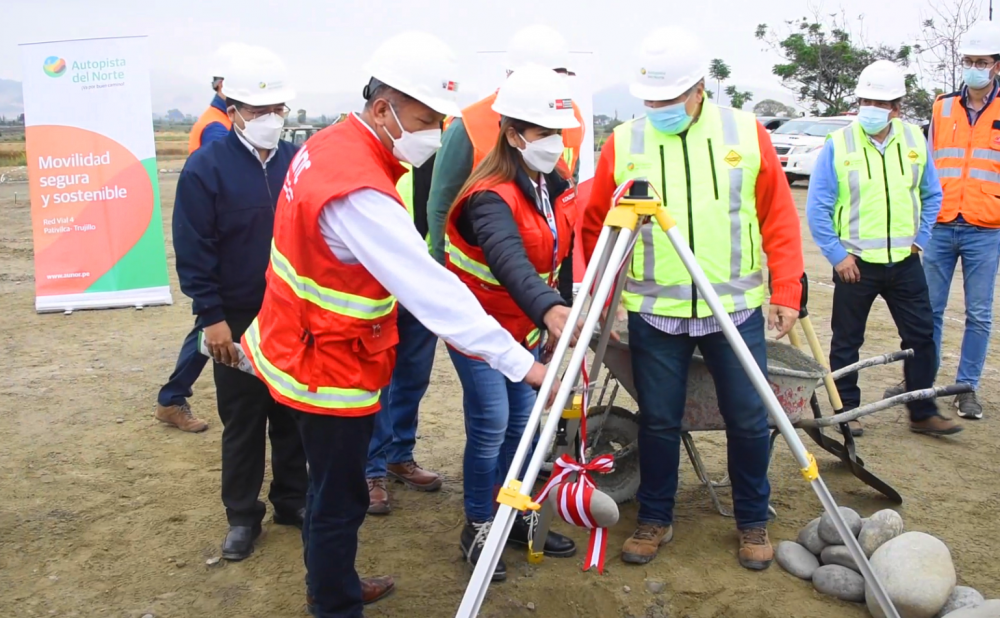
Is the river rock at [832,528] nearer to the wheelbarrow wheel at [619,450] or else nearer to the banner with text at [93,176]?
the wheelbarrow wheel at [619,450]

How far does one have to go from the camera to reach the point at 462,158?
12.6 feet

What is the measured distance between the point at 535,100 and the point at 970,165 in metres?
3.66

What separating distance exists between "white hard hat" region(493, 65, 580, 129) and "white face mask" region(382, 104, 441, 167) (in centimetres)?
56

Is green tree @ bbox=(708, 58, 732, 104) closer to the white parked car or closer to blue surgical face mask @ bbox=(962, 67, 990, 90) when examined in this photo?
the white parked car

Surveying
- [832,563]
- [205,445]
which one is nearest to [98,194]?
[205,445]

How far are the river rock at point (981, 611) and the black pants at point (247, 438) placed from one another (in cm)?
261

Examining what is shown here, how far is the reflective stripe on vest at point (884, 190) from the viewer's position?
5.09m

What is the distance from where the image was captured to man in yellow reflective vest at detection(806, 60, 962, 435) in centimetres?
509

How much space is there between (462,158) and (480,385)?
3.28 feet

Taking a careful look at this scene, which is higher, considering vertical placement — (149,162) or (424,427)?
(149,162)

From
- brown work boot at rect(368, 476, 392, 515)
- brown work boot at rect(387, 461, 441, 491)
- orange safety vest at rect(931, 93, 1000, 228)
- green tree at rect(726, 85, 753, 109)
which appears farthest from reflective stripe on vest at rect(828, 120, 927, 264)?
green tree at rect(726, 85, 753, 109)

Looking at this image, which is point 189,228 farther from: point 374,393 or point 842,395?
point 842,395

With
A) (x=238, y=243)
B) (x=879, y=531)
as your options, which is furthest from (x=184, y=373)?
(x=879, y=531)

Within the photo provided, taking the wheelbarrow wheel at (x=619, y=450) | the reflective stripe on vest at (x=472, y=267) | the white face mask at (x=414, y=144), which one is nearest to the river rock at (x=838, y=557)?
the wheelbarrow wheel at (x=619, y=450)
